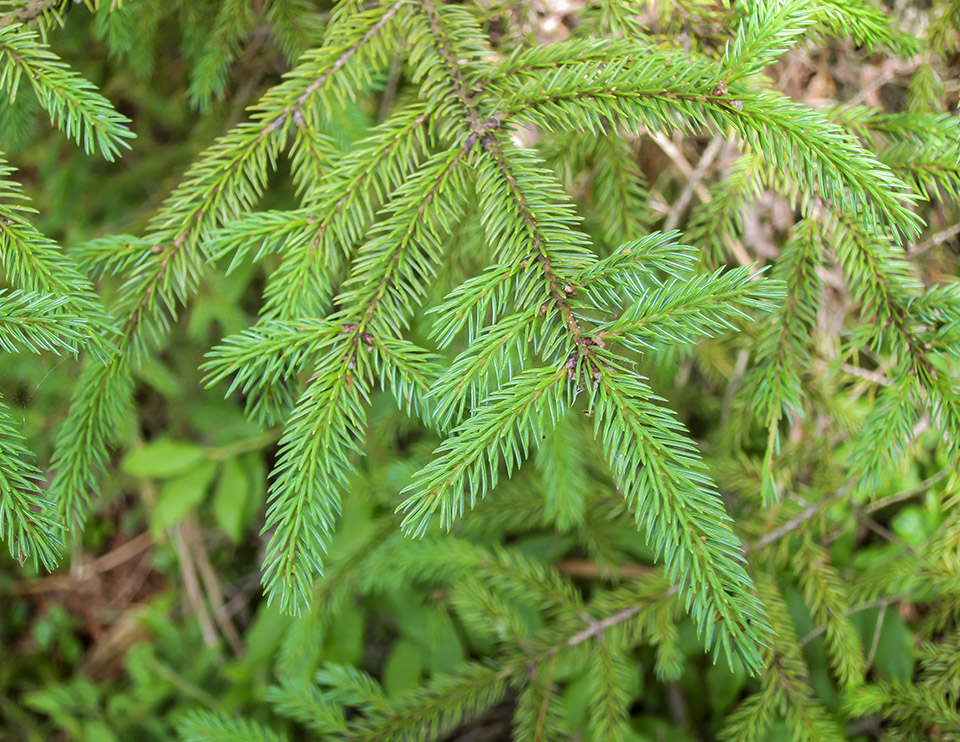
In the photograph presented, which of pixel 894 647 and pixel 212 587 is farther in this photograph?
pixel 212 587

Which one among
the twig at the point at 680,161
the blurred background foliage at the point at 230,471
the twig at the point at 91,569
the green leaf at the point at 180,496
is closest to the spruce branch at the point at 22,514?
the blurred background foliage at the point at 230,471

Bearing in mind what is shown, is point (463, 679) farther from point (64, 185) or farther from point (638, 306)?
point (64, 185)

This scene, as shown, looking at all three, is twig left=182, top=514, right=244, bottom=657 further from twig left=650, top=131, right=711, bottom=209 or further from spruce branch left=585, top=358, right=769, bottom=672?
twig left=650, top=131, right=711, bottom=209

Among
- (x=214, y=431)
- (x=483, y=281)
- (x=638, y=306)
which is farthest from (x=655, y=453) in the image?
(x=214, y=431)

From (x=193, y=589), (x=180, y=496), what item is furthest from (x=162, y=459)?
(x=193, y=589)

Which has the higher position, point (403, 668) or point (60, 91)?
point (60, 91)

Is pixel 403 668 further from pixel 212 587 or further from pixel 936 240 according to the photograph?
pixel 936 240

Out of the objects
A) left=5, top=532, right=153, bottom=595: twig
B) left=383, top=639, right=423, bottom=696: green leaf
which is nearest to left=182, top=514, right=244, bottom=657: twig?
left=5, top=532, right=153, bottom=595: twig

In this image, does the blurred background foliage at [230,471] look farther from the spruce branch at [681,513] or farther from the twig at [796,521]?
the spruce branch at [681,513]

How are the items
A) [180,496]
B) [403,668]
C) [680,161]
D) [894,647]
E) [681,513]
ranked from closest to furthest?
[681,513] → [894,647] → [680,161] → [403,668] → [180,496]
